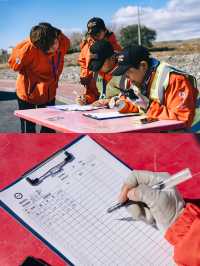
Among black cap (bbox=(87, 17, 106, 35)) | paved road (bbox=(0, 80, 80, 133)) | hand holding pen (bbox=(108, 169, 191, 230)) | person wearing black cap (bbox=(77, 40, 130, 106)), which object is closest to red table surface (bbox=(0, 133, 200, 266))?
hand holding pen (bbox=(108, 169, 191, 230))

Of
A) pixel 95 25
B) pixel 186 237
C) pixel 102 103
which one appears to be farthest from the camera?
pixel 95 25

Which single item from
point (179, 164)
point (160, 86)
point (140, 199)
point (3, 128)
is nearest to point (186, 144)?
point (179, 164)

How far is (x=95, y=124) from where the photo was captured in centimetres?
317

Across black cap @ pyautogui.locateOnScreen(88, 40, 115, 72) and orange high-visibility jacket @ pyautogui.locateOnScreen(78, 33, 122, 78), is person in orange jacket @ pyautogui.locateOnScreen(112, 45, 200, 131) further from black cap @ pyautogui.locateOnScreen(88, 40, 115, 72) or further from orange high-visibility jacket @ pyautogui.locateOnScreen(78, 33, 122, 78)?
orange high-visibility jacket @ pyautogui.locateOnScreen(78, 33, 122, 78)

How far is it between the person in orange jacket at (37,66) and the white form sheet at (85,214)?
2883mm

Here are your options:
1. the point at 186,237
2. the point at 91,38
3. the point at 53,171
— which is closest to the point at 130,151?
the point at 53,171

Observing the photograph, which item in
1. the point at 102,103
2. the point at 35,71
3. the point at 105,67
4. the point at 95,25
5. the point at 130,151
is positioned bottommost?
the point at 102,103

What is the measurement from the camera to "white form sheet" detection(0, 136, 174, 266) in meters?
1.24

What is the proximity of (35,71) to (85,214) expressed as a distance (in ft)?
10.8

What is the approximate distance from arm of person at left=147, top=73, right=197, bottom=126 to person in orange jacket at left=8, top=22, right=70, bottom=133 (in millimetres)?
1513

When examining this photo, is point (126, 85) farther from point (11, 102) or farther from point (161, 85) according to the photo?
point (11, 102)

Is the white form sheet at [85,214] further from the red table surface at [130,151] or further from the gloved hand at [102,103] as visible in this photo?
the gloved hand at [102,103]

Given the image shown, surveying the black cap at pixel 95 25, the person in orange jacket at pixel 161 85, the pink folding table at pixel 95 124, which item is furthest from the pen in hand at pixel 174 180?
the black cap at pixel 95 25

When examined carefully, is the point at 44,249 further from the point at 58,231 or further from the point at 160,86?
the point at 160,86
